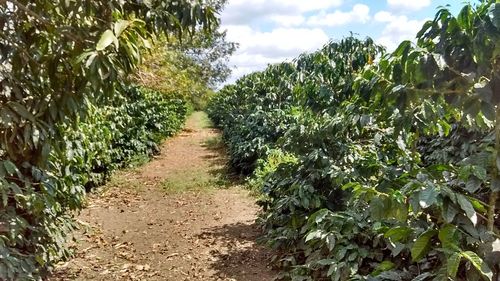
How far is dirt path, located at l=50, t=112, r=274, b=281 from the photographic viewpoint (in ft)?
13.9

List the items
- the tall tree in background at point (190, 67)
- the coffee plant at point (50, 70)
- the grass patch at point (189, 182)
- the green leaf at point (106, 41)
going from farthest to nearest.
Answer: the tall tree in background at point (190, 67) → the grass patch at point (189, 182) → the coffee plant at point (50, 70) → the green leaf at point (106, 41)

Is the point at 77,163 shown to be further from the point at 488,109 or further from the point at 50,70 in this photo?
the point at 488,109

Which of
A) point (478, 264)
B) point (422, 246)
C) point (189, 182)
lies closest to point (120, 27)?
point (422, 246)

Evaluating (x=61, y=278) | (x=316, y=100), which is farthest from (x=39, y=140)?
(x=316, y=100)

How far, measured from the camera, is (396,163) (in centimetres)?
341

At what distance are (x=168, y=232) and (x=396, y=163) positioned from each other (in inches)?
133

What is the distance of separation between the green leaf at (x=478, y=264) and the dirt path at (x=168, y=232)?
289cm

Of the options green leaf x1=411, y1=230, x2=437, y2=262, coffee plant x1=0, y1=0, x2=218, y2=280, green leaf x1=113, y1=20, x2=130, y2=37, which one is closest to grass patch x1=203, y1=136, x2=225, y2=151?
coffee plant x1=0, y1=0, x2=218, y2=280

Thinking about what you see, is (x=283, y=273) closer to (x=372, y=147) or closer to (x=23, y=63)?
(x=372, y=147)

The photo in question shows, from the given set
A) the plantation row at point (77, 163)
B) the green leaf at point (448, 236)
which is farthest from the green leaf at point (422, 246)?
the plantation row at point (77, 163)

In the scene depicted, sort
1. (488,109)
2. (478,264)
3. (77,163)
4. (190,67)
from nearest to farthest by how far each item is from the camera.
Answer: (478,264) < (488,109) < (77,163) < (190,67)

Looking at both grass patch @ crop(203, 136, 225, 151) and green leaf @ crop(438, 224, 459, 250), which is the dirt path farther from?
grass patch @ crop(203, 136, 225, 151)

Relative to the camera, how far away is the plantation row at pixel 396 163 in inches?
58.1

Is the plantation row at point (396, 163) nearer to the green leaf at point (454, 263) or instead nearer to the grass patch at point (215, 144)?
the green leaf at point (454, 263)
